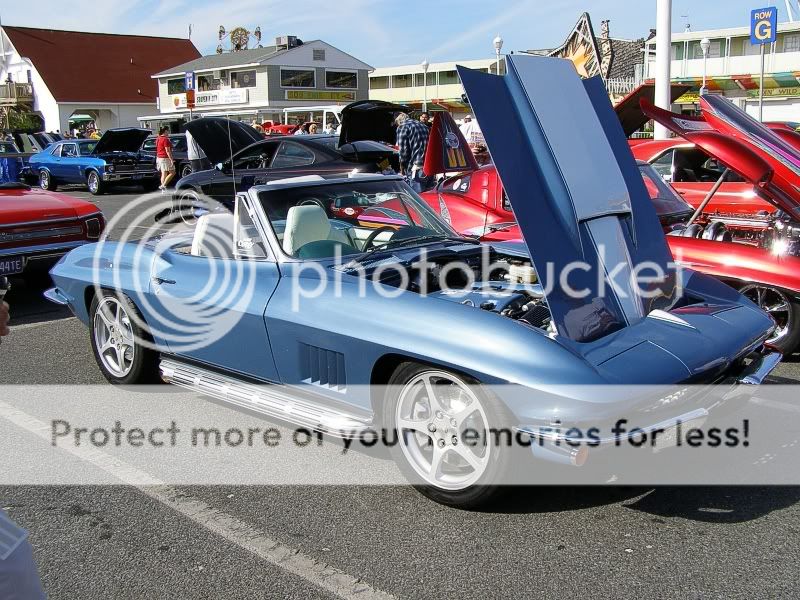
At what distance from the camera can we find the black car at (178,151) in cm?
2184

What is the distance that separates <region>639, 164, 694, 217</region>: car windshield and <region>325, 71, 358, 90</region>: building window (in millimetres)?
54234

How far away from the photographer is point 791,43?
45781 millimetres

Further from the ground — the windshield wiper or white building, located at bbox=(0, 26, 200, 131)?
white building, located at bbox=(0, 26, 200, 131)

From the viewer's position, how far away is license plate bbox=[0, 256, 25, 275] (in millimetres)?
7527

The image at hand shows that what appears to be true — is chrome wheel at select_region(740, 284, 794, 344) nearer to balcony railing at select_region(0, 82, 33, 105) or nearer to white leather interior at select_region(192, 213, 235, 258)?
white leather interior at select_region(192, 213, 235, 258)

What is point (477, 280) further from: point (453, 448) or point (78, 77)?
point (78, 77)

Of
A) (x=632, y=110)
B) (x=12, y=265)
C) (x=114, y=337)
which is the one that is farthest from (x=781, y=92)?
(x=114, y=337)

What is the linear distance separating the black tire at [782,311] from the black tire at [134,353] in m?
4.14

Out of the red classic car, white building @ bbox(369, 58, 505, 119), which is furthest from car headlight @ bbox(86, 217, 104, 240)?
white building @ bbox(369, 58, 505, 119)

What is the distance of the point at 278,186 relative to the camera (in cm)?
467

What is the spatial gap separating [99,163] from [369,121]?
A: 404 inches

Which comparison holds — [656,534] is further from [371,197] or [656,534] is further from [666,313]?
[371,197]

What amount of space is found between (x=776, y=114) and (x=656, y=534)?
44.6 m

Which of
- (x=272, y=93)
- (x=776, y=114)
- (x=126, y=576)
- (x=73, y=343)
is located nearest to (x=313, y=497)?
(x=126, y=576)
